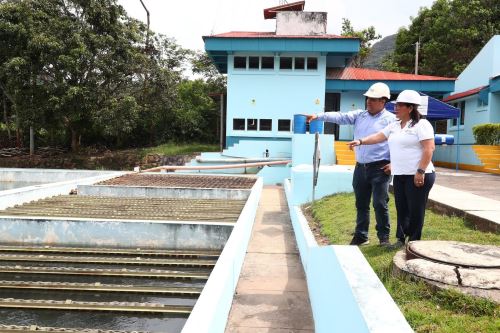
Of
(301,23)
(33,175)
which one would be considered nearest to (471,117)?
(301,23)

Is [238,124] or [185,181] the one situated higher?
[238,124]

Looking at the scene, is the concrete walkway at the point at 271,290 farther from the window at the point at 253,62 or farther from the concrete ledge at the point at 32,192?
the window at the point at 253,62

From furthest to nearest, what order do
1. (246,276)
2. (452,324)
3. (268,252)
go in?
(268,252)
(246,276)
(452,324)

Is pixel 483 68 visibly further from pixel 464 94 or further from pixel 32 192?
pixel 32 192

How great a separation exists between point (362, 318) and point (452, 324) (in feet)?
2.42

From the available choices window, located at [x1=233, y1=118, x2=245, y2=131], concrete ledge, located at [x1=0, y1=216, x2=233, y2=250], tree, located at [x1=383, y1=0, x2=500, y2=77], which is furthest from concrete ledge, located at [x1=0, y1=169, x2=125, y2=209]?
tree, located at [x1=383, y1=0, x2=500, y2=77]

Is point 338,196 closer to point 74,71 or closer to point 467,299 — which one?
point 467,299

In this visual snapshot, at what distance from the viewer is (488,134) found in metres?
13.5

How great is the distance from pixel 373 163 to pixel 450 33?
25533 millimetres

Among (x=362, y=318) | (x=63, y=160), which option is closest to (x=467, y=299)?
(x=362, y=318)

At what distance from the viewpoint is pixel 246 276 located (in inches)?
204

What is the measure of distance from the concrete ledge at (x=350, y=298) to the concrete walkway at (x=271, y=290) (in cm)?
35

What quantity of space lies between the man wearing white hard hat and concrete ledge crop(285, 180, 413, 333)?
0.77 metres

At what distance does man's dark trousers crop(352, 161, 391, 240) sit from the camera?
4.03 m
